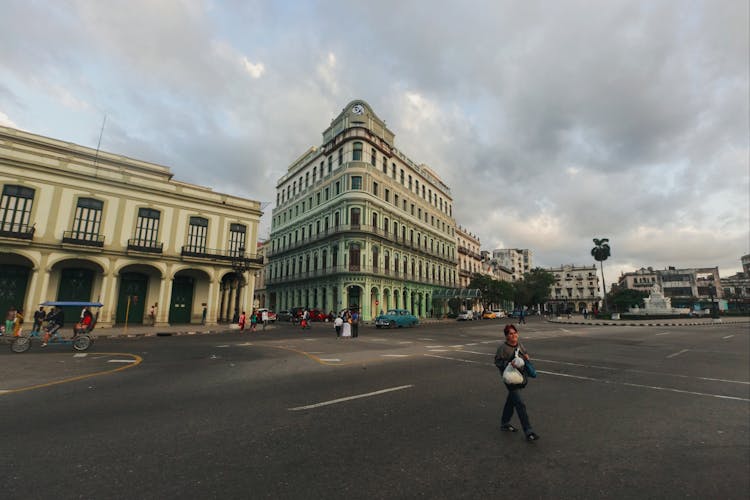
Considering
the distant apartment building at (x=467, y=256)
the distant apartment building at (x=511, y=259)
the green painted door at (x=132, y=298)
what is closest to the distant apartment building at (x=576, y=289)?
the distant apartment building at (x=511, y=259)

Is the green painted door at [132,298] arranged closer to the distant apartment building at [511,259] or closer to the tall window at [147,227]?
the tall window at [147,227]

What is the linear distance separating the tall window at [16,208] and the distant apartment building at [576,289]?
124121 mm

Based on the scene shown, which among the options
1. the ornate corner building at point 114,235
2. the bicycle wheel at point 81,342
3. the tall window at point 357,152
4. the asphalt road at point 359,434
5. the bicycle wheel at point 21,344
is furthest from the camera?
the tall window at point 357,152

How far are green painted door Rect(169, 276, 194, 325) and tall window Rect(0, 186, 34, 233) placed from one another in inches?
405

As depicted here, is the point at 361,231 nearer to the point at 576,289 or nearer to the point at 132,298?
the point at 132,298

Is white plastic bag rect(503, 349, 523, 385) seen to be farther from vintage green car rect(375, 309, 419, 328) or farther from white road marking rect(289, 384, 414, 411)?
vintage green car rect(375, 309, 419, 328)

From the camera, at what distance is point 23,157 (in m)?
23.1

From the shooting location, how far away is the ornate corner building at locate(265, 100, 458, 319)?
41781mm

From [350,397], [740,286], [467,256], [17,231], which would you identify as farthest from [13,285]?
[740,286]

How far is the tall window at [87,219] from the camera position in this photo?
970 inches

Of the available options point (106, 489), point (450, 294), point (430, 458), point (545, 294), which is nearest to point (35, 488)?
point (106, 489)

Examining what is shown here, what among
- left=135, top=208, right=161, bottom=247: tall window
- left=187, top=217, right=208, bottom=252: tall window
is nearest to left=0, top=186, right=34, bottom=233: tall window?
left=135, top=208, right=161, bottom=247: tall window

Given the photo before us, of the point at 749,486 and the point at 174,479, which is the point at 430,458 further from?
the point at 749,486

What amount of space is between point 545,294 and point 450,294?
44248 mm
